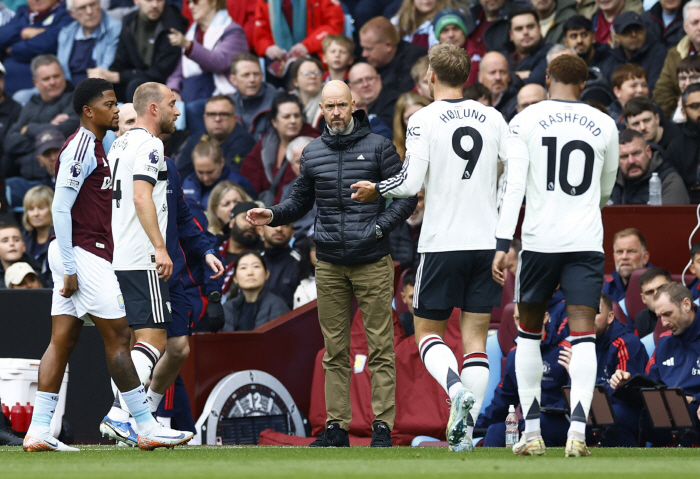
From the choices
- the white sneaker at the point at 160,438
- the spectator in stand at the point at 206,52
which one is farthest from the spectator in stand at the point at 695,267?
the spectator in stand at the point at 206,52

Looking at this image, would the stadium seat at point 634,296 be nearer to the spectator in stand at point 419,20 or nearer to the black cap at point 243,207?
the black cap at point 243,207

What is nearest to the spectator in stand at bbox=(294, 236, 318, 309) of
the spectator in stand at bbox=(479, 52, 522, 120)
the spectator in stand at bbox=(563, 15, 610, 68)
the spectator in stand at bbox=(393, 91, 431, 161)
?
the spectator in stand at bbox=(393, 91, 431, 161)

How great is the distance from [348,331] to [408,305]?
7.26ft

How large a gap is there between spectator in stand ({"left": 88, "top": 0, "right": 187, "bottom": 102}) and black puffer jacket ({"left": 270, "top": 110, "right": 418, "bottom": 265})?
22.7 feet

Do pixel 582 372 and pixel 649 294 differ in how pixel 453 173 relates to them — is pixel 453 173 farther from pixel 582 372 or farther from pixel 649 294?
pixel 649 294

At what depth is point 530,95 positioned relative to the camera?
11.5m

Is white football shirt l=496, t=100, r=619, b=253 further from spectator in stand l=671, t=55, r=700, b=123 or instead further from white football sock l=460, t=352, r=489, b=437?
spectator in stand l=671, t=55, r=700, b=123

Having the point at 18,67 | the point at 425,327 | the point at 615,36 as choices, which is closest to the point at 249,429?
the point at 425,327

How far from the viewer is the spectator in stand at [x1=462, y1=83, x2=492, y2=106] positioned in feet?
38.2

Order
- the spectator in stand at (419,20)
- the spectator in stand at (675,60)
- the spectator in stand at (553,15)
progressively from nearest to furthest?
the spectator in stand at (675,60) → the spectator in stand at (553,15) → the spectator in stand at (419,20)

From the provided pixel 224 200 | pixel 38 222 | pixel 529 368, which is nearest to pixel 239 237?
pixel 224 200

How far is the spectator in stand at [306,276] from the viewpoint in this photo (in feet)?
37.1

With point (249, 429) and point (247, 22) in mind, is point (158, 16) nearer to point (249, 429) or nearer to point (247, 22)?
point (247, 22)

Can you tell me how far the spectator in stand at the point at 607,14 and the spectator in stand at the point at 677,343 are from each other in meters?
4.97
